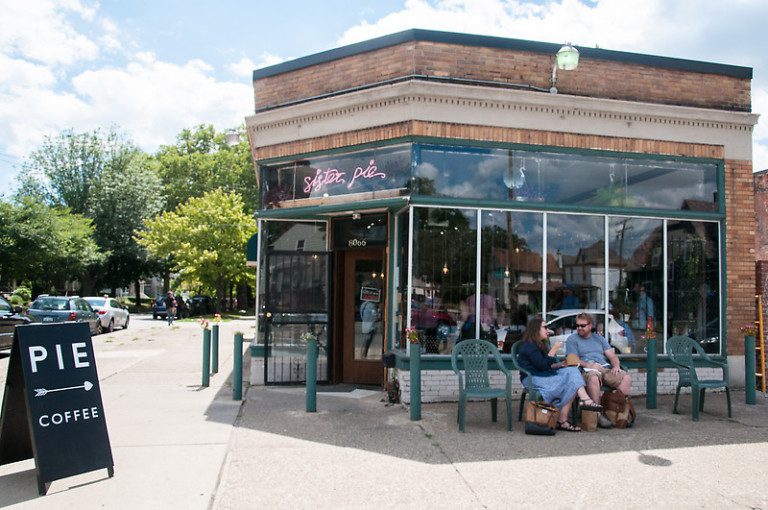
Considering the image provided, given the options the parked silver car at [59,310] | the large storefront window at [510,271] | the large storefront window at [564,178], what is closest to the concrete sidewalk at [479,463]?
the large storefront window at [510,271]

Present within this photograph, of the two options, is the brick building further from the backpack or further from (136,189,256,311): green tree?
(136,189,256,311): green tree

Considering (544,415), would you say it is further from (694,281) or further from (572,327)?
(694,281)

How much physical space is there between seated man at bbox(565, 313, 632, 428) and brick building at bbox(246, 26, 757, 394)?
1.14 metres

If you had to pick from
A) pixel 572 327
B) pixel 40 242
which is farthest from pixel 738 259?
pixel 40 242

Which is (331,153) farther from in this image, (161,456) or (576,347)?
(161,456)

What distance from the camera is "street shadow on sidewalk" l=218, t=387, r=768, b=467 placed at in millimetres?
5934

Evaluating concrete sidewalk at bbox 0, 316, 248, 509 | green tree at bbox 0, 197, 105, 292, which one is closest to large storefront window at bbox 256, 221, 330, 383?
concrete sidewalk at bbox 0, 316, 248, 509

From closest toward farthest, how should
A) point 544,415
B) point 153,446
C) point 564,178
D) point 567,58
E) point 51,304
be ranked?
point 153,446, point 544,415, point 567,58, point 564,178, point 51,304

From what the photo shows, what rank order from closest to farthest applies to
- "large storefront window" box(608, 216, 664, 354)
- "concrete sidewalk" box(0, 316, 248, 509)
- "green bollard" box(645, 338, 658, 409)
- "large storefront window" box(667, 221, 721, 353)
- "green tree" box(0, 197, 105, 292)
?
"concrete sidewalk" box(0, 316, 248, 509) < "green bollard" box(645, 338, 658, 409) < "large storefront window" box(608, 216, 664, 354) < "large storefront window" box(667, 221, 721, 353) < "green tree" box(0, 197, 105, 292)

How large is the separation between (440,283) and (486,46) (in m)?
3.57

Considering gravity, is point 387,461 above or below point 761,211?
below

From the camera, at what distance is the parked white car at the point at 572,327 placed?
8609mm

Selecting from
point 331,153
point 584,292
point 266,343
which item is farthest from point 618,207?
point 266,343

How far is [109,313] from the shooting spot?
2159 centimetres
